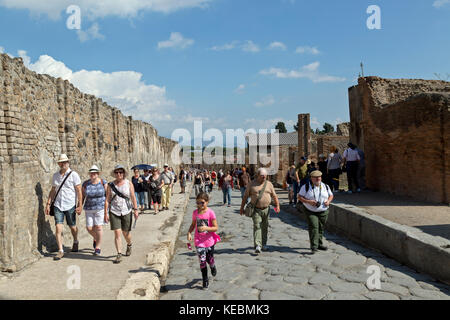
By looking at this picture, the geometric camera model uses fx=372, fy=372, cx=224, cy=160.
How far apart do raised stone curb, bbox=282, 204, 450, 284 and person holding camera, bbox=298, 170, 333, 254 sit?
0.97 m

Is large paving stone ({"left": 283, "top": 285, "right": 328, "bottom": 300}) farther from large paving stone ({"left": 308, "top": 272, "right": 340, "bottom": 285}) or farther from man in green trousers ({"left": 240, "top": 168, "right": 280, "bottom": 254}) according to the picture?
man in green trousers ({"left": 240, "top": 168, "right": 280, "bottom": 254})

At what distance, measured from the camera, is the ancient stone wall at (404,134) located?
29.5 feet

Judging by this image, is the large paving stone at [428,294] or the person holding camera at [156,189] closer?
the large paving stone at [428,294]

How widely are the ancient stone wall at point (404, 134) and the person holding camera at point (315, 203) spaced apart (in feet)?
13.7

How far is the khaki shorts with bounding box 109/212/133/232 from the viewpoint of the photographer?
588 centimetres

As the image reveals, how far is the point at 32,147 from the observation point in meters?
6.11

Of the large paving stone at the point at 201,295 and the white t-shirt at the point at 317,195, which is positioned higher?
the white t-shirt at the point at 317,195

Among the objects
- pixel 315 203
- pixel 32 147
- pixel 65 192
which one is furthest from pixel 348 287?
pixel 32 147

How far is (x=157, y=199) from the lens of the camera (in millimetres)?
11930

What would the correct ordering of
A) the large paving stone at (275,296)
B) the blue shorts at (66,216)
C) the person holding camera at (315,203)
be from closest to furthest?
1. the large paving stone at (275,296)
2. the blue shorts at (66,216)
3. the person holding camera at (315,203)

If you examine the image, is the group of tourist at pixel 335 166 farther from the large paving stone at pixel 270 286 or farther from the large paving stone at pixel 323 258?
the large paving stone at pixel 270 286

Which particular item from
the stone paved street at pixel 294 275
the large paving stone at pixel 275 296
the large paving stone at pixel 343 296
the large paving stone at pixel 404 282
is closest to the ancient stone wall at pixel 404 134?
the stone paved street at pixel 294 275
